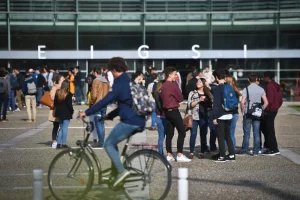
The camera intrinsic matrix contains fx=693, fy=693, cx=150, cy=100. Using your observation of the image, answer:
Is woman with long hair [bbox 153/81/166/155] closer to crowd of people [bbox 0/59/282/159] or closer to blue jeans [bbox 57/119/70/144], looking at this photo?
crowd of people [bbox 0/59/282/159]

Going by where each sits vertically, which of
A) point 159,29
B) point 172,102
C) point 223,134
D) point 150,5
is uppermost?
point 150,5

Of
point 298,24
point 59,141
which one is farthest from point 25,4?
point 59,141

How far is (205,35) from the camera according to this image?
120ft

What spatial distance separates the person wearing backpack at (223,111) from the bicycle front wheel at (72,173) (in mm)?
4508

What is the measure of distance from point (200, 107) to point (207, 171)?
7.41 feet

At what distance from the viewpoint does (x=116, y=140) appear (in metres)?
8.86

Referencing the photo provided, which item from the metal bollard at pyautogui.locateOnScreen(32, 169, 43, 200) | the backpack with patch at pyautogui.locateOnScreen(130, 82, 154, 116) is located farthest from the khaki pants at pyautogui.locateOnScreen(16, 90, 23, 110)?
the metal bollard at pyautogui.locateOnScreen(32, 169, 43, 200)

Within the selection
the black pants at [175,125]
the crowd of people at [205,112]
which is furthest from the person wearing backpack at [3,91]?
the black pants at [175,125]

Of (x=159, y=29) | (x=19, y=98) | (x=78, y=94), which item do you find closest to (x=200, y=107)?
(x=19, y=98)

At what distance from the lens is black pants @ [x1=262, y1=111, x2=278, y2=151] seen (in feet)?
46.8

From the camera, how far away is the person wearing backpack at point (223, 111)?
13109 millimetres

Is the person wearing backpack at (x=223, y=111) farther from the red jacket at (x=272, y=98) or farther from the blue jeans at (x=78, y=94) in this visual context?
the blue jeans at (x=78, y=94)

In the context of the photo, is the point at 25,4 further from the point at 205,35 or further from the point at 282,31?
the point at 282,31

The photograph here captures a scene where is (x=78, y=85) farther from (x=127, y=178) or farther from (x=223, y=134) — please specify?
(x=127, y=178)
